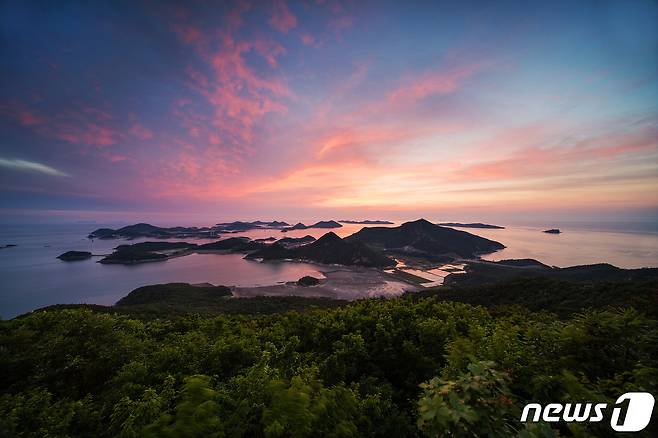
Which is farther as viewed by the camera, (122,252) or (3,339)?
(122,252)

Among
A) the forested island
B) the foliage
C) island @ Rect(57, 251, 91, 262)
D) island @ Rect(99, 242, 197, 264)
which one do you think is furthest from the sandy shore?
island @ Rect(57, 251, 91, 262)

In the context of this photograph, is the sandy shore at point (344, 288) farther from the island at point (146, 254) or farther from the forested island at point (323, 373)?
Answer: the island at point (146, 254)

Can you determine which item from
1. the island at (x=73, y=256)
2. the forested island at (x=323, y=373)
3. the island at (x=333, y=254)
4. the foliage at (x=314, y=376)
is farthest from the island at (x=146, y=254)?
the foliage at (x=314, y=376)

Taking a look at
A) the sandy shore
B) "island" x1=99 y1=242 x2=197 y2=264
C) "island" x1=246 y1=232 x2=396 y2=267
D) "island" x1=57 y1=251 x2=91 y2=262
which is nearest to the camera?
the sandy shore

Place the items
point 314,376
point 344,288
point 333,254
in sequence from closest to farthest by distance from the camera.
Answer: point 314,376 → point 344,288 → point 333,254

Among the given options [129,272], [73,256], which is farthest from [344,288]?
[73,256]

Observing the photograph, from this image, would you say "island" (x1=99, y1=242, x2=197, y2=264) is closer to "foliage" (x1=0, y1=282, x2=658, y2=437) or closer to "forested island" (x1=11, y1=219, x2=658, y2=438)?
"forested island" (x1=11, y1=219, x2=658, y2=438)

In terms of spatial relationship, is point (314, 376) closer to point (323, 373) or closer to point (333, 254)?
point (323, 373)

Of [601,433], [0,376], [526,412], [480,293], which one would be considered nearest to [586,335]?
[601,433]

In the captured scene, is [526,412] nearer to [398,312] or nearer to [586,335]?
[586,335]
